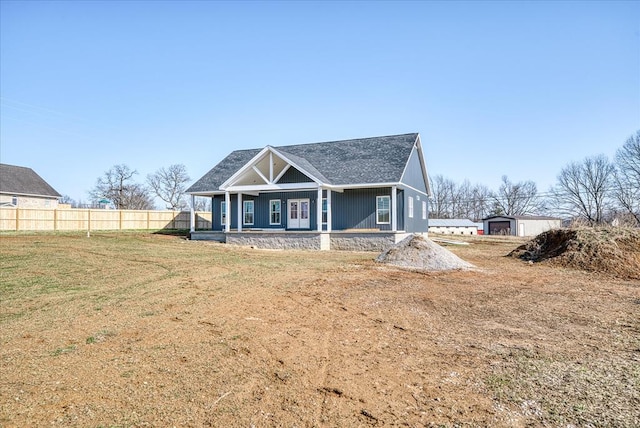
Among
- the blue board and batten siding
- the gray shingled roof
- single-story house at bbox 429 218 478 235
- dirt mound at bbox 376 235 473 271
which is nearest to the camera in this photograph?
dirt mound at bbox 376 235 473 271

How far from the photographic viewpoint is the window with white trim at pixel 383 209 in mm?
21859

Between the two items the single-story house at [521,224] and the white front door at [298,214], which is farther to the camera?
the single-story house at [521,224]

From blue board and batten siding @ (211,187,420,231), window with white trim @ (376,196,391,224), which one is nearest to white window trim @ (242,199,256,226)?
blue board and batten siding @ (211,187,420,231)

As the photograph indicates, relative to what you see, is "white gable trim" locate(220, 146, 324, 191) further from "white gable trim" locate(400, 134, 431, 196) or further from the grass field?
the grass field

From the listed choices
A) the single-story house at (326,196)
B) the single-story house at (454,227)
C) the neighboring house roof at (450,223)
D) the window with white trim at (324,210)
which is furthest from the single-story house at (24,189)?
the neighboring house roof at (450,223)

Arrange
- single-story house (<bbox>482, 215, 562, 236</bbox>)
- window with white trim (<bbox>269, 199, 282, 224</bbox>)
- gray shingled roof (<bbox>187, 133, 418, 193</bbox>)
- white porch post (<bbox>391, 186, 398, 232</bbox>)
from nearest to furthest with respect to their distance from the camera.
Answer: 1. white porch post (<bbox>391, 186, 398, 232</bbox>)
2. gray shingled roof (<bbox>187, 133, 418, 193</bbox>)
3. window with white trim (<bbox>269, 199, 282, 224</bbox>)
4. single-story house (<bbox>482, 215, 562, 236</bbox>)

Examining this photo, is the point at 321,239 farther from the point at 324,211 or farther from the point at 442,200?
the point at 442,200

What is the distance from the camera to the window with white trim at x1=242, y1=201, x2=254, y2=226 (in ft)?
82.1

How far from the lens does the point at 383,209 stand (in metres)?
22.0

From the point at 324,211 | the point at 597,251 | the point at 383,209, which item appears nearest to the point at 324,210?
the point at 324,211

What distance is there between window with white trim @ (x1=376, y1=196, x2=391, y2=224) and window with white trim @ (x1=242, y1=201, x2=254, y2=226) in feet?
26.4

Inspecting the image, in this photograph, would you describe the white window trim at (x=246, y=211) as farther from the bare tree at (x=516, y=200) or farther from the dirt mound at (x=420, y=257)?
the bare tree at (x=516, y=200)

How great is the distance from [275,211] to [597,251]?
644 inches

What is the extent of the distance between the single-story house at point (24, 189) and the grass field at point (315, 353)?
120ft
